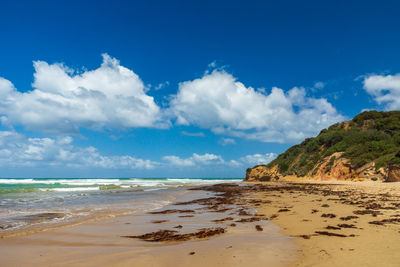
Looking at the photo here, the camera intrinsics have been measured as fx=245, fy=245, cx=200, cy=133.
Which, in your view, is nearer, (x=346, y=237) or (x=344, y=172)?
(x=346, y=237)

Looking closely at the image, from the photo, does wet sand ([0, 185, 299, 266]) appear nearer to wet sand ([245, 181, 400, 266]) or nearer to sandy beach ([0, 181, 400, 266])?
sandy beach ([0, 181, 400, 266])

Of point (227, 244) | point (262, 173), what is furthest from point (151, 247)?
point (262, 173)

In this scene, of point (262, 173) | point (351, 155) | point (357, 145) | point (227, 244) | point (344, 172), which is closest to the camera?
point (227, 244)

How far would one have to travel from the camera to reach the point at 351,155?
3033 centimetres

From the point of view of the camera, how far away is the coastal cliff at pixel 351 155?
24891mm

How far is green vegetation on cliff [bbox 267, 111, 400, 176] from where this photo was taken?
27.8 metres

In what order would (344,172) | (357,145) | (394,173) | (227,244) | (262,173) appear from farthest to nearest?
(262,173), (357,145), (344,172), (394,173), (227,244)

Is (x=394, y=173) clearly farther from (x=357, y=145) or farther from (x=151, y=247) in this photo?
(x=151, y=247)

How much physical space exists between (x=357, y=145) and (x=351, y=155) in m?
2.73

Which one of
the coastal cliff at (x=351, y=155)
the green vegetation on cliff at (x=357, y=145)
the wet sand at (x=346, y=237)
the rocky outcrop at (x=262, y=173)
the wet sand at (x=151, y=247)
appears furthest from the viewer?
the rocky outcrop at (x=262, y=173)

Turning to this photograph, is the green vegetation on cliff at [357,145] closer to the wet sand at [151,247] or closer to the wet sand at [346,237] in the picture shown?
the wet sand at [346,237]

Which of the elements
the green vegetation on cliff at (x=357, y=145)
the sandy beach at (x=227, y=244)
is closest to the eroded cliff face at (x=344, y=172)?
the green vegetation on cliff at (x=357, y=145)

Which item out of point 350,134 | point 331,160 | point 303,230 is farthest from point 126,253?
point 350,134

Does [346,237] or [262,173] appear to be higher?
[262,173]
